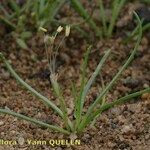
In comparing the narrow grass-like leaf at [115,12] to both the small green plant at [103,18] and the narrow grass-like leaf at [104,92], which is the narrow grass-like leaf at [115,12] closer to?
the small green plant at [103,18]

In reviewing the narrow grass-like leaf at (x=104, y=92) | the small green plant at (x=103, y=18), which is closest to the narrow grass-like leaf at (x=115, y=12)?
the small green plant at (x=103, y=18)

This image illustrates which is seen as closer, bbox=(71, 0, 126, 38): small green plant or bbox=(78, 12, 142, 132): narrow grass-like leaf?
bbox=(78, 12, 142, 132): narrow grass-like leaf

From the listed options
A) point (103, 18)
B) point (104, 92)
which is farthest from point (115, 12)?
point (104, 92)

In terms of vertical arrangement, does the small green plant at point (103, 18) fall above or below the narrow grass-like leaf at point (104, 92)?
above

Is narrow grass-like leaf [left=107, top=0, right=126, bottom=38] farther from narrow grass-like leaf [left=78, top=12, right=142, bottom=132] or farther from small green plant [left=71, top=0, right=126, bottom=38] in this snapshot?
narrow grass-like leaf [left=78, top=12, right=142, bottom=132]

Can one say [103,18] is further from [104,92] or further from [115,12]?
[104,92]

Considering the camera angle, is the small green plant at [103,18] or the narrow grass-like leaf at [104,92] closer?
the narrow grass-like leaf at [104,92]

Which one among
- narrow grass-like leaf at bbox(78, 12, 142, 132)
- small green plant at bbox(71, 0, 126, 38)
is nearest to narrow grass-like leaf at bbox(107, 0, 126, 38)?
small green plant at bbox(71, 0, 126, 38)

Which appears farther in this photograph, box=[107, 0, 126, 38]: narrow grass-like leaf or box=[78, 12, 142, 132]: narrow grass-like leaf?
box=[107, 0, 126, 38]: narrow grass-like leaf

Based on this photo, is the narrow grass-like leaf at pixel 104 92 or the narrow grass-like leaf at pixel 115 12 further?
the narrow grass-like leaf at pixel 115 12

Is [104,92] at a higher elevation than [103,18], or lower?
lower

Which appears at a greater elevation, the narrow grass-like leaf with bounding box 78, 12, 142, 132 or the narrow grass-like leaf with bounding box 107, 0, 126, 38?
the narrow grass-like leaf with bounding box 107, 0, 126, 38
